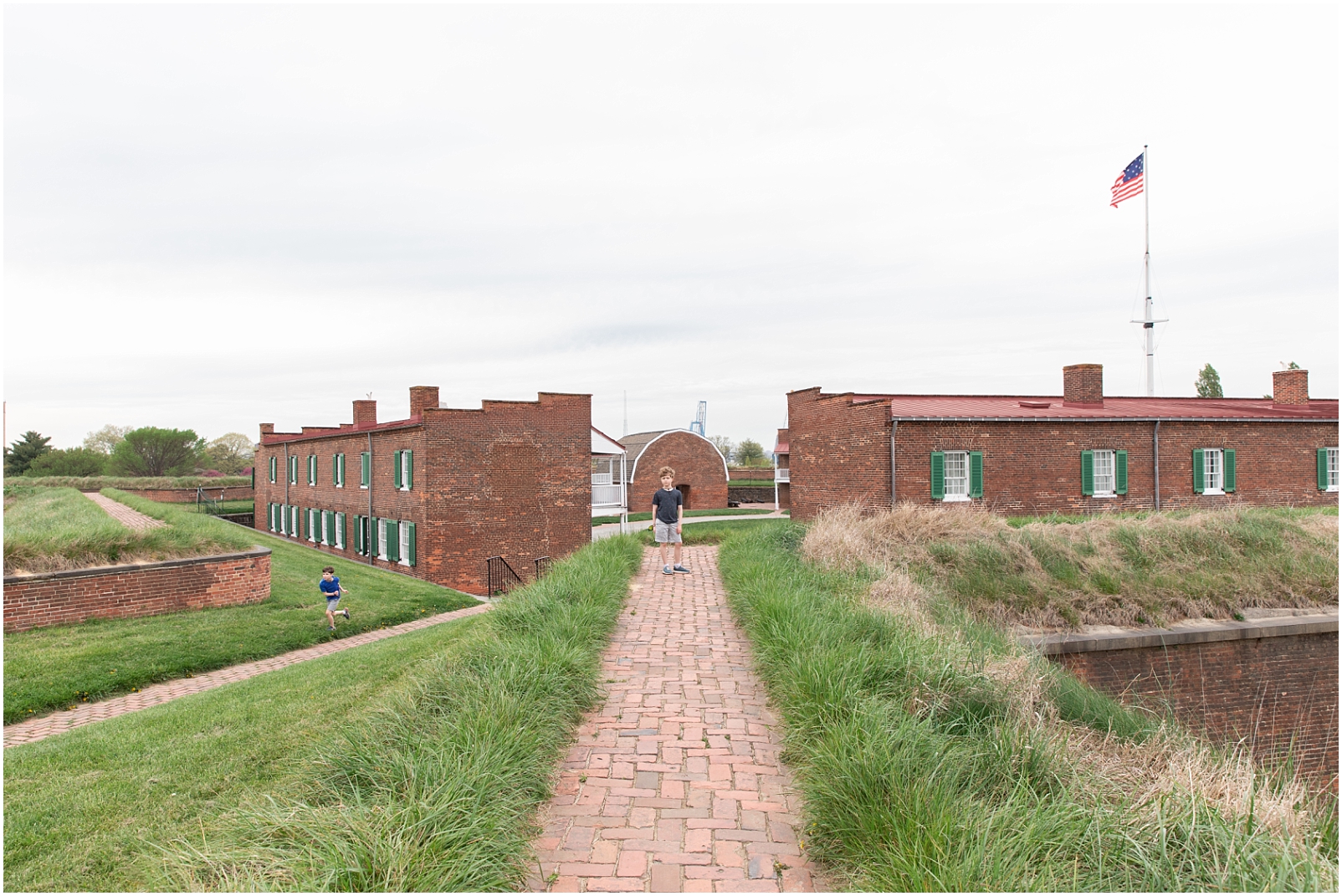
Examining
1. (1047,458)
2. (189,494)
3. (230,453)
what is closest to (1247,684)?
(1047,458)

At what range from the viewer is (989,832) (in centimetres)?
347

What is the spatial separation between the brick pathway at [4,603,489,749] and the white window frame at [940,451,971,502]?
14.8m

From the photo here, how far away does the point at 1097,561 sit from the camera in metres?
14.0

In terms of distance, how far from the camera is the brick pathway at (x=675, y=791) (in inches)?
142

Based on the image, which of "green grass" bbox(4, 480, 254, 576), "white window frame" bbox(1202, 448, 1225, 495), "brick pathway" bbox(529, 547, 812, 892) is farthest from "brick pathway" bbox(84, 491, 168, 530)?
Answer: "white window frame" bbox(1202, 448, 1225, 495)

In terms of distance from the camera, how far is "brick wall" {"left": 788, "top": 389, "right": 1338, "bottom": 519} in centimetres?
2125

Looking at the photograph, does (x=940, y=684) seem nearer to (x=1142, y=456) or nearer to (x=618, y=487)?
(x=1142, y=456)

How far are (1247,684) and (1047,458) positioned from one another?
9.82 m

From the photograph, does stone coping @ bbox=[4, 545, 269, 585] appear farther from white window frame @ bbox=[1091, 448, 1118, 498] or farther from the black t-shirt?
white window frame @ bbox=[1091, 448, 1118, 498]

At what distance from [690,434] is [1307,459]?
2766 centimetres

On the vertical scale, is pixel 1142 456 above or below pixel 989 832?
above

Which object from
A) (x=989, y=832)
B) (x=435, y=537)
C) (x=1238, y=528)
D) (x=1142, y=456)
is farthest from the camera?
(x=435, y=537)

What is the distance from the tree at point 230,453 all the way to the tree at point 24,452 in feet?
58.7

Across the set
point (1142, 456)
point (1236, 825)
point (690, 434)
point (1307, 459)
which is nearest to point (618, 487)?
point (690, 434)
